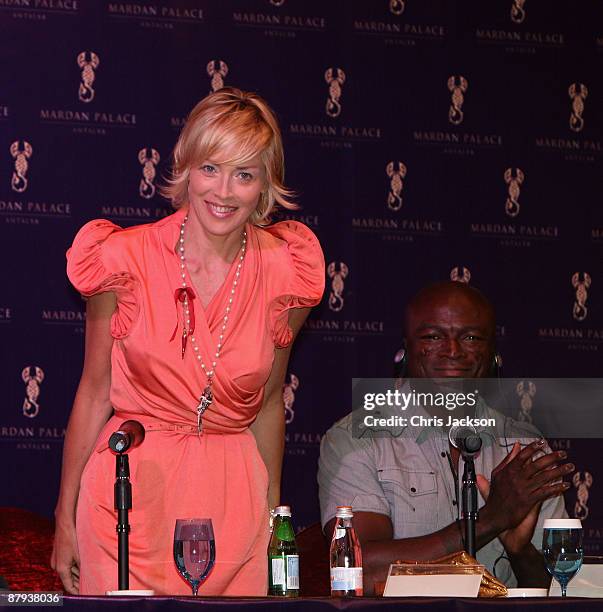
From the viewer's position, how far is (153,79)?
192 inches

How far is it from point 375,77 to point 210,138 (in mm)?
2229

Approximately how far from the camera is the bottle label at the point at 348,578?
7.07ft

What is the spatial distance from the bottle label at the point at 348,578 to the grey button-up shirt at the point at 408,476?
1.31 meters

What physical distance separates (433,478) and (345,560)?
4.41ft

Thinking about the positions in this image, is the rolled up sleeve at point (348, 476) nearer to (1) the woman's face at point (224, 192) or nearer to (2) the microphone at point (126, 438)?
(1) the woman's face at point (224, 192)

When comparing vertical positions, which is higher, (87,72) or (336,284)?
(87,72)

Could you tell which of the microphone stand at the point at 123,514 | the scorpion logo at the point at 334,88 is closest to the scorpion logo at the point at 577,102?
the scorpion logo at the point at 334,88

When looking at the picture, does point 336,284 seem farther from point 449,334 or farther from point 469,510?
point 469,510

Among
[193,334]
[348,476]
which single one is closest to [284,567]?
[193,334]

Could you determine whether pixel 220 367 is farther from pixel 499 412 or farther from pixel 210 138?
pixel 499 412

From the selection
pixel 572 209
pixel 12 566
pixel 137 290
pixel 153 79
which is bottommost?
pixel 12 566

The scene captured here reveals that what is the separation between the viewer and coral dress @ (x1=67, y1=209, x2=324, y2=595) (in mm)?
3021

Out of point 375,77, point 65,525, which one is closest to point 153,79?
point 375,77

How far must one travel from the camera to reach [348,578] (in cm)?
215
